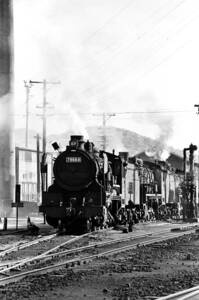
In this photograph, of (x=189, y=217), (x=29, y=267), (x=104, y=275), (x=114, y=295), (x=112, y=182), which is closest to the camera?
(x=114, y=295)

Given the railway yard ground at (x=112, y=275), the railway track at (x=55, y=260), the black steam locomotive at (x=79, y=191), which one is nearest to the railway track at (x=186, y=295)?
the railway yard ground at (x=112, y=275)

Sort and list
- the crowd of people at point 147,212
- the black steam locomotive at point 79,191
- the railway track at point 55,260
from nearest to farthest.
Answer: the railway track at point 55,260
the black steam locomotive at point 79,191
the crowd of people at point 147,212

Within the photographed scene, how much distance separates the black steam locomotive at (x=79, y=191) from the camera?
2536cm

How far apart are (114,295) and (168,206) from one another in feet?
111

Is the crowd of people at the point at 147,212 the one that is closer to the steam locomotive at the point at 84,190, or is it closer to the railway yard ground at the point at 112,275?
the steam locomotive at the point at 84,190

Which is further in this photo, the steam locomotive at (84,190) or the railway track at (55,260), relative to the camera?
the steam locomotive at (84,190)

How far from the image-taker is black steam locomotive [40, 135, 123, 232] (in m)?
25.4

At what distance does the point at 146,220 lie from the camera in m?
35.5

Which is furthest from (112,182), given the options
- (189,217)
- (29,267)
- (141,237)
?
(189,217)

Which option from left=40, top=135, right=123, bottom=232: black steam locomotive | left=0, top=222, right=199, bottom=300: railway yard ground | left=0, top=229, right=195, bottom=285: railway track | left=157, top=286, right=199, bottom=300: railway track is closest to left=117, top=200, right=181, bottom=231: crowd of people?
left=40, top=135, right=123, bottom=232: black steam locomotive

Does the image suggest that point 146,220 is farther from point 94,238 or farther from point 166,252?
point 166,252

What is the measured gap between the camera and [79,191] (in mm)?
26031

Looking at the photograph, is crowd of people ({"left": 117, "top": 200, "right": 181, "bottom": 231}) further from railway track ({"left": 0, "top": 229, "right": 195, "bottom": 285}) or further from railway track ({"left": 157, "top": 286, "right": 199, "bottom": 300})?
railway track ({"left": 157, "top": 286, "right": 199, "bottom": 300})

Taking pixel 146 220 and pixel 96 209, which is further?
pixel 146 220
